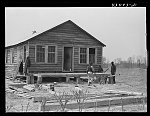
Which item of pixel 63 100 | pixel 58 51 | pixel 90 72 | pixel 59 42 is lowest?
pixel 63 100

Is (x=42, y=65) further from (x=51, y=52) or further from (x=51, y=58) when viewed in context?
(x=51, y=52)

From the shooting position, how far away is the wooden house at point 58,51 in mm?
7354

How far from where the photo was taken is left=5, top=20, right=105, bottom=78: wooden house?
7.35m

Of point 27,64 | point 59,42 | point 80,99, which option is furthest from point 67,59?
point 80,99

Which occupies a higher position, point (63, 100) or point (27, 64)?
point (27, 64)

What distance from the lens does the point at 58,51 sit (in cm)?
823

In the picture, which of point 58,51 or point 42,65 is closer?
point 42,65

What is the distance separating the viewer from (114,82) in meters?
6.16

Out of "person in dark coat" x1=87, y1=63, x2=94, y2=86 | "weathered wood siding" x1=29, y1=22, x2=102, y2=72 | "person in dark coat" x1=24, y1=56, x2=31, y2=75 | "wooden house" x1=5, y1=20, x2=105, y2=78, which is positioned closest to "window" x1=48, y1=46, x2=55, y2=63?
"wooden house" x1=5, y1=20, x2=105, y2=78

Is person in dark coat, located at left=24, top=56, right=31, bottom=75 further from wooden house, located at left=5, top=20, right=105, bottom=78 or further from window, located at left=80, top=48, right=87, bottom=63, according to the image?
window, located at left=80, top=48, right=87, bottom=63

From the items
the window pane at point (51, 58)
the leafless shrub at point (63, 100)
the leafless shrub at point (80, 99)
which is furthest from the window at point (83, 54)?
the leafless shrub at point (63, 100)

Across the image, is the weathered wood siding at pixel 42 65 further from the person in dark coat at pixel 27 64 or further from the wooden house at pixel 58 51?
the person in dark coat at pixel 27 64
